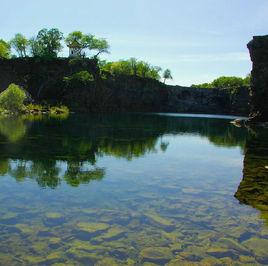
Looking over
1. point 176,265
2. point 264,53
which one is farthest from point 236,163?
point 264,53

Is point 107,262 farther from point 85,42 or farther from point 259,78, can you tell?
point 85,42

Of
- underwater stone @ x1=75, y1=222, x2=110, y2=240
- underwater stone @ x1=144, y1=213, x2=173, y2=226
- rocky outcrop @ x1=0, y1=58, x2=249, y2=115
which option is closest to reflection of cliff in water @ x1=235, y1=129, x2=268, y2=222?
underwater stone @ x1=144, y1=213, x2=173, y2=226

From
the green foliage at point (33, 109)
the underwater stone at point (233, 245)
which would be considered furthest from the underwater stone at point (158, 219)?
the green foliage at point (33, 109)

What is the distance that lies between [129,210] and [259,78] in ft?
247

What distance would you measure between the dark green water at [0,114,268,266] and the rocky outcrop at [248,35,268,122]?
5586 centimetres

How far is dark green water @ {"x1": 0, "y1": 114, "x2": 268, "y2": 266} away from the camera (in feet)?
34.9

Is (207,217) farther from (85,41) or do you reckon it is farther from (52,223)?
(85,41)

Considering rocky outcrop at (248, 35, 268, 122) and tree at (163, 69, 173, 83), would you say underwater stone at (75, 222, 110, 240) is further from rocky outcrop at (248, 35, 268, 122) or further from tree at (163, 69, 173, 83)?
tree at (163, 69, 173, 83)

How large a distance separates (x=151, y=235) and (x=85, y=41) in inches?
5684

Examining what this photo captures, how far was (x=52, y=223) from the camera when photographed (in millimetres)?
12945

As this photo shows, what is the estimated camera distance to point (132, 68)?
170375 mm

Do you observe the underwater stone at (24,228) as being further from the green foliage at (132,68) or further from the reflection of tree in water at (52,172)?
the green foliage at (132,68)

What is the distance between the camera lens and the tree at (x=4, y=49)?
5564 inches

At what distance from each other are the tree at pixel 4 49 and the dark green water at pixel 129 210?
123574 millimetres
